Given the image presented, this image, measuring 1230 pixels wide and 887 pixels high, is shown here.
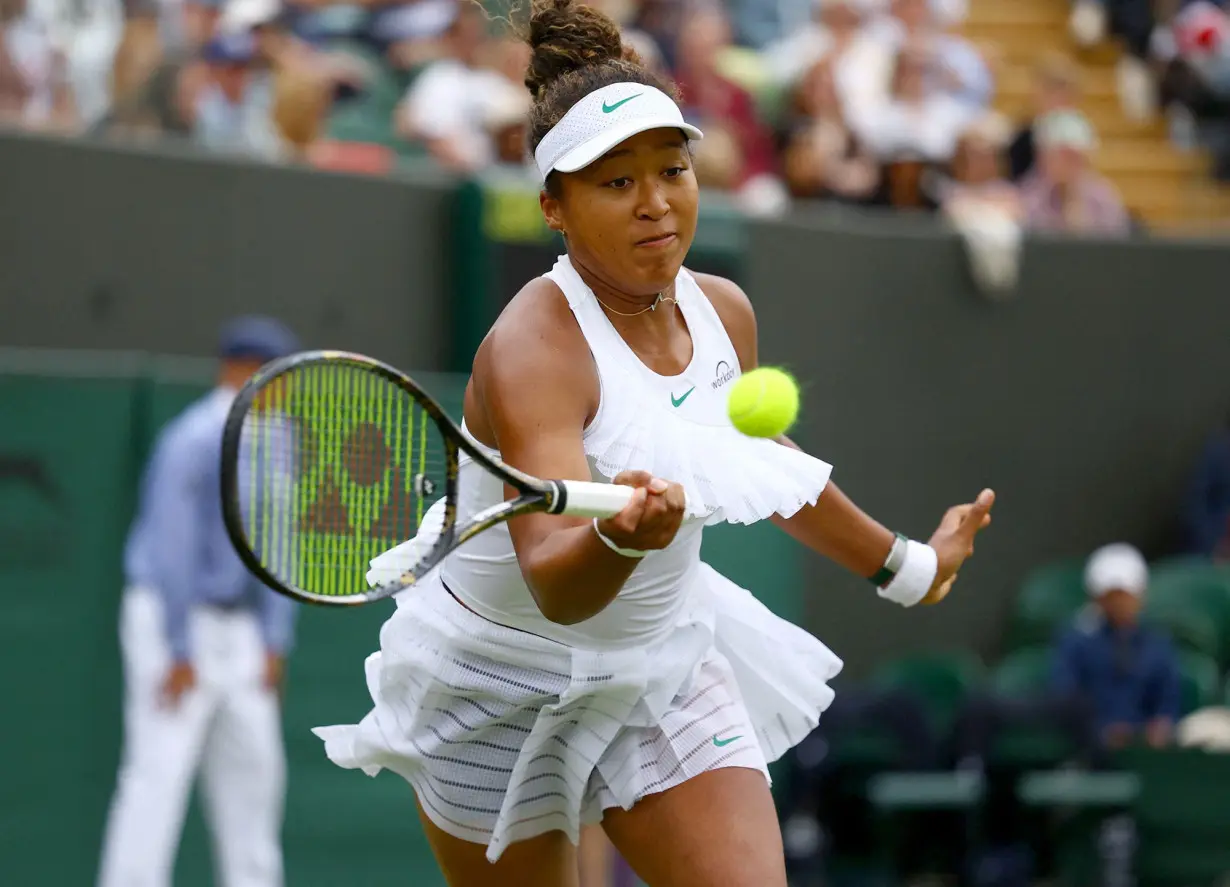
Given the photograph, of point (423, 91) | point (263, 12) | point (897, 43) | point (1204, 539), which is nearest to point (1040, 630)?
point (1204, 539)

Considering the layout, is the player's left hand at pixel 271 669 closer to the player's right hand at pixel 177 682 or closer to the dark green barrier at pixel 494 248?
the player's right hand at pixel 177 682

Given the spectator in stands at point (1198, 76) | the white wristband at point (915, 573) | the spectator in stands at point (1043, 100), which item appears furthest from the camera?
the spectator in stands at point (1198, 76)

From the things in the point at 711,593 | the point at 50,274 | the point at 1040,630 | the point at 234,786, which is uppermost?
the point at 711,593

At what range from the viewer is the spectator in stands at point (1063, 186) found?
12352 mm

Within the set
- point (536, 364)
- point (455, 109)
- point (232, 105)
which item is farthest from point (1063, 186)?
point (536, 364)

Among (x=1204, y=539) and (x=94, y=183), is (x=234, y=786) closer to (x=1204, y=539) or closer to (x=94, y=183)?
(x=94, y=183)

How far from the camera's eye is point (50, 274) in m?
7.98

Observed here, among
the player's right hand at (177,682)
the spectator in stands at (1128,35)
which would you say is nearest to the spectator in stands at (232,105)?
the player's right hand at (177,682)

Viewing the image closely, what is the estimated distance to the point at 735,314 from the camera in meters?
4.18

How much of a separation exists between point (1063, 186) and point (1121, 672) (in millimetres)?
3453

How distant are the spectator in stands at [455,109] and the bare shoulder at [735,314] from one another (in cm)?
572

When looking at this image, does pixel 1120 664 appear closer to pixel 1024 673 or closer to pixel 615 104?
pixel 1024 673

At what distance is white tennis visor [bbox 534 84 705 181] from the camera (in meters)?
3.70

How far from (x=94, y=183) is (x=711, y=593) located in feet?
15.2
